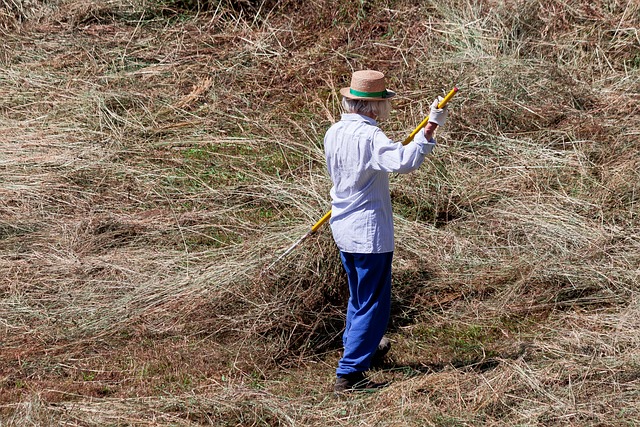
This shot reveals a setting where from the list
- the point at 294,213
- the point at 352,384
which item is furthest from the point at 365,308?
the point at 294,213

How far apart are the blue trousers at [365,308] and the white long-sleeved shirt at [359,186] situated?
94 mm

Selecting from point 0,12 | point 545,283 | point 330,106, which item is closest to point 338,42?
point 330,106

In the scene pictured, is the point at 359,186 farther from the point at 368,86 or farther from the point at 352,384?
the point at 352,384

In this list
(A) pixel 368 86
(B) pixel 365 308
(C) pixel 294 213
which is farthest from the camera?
(C) pixel 294 213

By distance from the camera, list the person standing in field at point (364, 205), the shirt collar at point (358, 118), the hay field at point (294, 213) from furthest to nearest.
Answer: the hay field at point (294, 213), the shirt collar at point (358, 118), the person standing in field at point (364, 205)

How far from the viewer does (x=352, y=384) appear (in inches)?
193

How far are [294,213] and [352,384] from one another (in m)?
1.97

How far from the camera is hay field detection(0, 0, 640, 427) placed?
4.87m

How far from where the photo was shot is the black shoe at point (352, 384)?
192 inches

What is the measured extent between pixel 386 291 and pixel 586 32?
494 centimetres

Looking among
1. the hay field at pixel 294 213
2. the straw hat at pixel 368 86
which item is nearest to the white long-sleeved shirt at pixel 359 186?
the straw hat at pixel 368 86

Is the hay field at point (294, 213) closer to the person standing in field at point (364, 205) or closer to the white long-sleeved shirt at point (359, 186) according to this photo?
the person standing in field at point (364, 205)

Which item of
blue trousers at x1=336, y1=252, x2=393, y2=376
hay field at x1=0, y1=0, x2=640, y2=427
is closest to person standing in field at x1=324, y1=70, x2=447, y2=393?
blue trousers at x1=336, y1=252, x2=393, y2=376

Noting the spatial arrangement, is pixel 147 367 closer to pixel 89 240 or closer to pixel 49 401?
pixel 49 401
